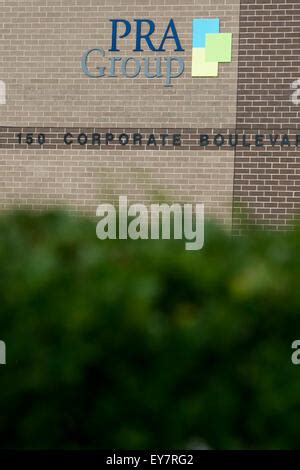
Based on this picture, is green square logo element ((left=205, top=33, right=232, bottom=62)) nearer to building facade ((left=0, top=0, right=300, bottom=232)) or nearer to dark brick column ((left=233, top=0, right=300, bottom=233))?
building facade ((left=0, top=0, right=300, bottom=232))

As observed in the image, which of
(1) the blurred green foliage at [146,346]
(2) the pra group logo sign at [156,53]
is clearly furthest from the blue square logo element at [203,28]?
(1) the blurred green foliage at [146,346]

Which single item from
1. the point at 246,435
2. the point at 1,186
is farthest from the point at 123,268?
the point at 1,186

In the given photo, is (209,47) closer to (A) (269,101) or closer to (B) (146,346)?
(A) (269,101)

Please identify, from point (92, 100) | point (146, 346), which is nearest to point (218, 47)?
point (92, 100)

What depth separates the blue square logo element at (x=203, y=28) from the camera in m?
9.19

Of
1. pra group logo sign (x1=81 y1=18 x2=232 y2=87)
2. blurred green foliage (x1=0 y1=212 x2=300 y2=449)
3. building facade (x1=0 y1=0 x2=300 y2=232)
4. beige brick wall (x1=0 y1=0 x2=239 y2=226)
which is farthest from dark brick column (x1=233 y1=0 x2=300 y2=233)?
blurred green foliage (x1=0 y1=212 x2=300 y2=449)

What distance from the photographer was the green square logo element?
9.17m

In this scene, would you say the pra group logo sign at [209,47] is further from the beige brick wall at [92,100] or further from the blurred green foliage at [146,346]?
the blurred green foliage at [146,346]

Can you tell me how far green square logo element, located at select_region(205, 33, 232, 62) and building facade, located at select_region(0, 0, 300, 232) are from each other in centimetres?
4

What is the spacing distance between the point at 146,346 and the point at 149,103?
7.70m

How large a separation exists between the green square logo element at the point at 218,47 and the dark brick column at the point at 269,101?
0.48ft

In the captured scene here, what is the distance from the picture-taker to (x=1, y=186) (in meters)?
9.82

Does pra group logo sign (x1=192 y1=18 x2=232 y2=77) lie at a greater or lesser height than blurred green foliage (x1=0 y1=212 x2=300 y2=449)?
greater

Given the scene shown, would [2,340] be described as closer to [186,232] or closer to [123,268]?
[123,268]
